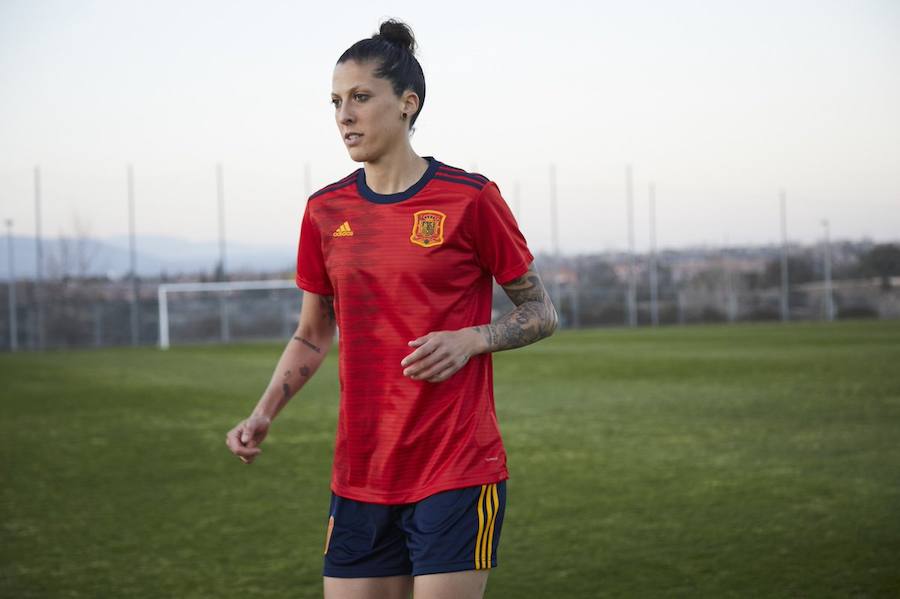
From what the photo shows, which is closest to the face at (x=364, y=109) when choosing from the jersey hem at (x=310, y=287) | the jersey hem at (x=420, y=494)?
the jersey hem at (x=310, y=287)

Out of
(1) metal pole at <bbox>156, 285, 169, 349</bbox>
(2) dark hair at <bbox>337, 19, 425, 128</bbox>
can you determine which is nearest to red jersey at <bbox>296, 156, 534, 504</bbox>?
(2) dark hair at <bbox>337, 19, 425, 128</bbox>

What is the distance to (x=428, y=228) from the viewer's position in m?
2.71

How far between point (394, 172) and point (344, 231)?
20 centimetres

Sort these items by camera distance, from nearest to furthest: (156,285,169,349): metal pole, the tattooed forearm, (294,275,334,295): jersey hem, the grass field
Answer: (294,275,334,295): jersey hem → the tattooed forearm → the grass field → (156,285,169,349): metal pole

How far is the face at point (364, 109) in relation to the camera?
2.78 meters

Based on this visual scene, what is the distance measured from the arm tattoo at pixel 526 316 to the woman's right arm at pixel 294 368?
584 millimetres

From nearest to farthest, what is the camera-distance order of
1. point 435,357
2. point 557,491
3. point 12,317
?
point 435,357 < point 557,491 < point 12,317

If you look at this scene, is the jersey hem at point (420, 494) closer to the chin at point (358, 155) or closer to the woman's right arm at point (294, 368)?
the woman's right arm at point (294, 368)

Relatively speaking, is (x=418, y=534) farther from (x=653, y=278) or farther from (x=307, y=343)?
(x=653, y=278)

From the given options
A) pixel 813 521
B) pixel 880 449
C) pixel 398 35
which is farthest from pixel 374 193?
pixel 880 449

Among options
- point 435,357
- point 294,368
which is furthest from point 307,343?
point 435,357

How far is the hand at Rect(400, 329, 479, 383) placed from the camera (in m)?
2.56

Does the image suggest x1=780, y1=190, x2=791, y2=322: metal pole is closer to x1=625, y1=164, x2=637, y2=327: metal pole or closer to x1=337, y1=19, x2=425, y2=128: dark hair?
x1=625, y1=164, x2=637, y2=327: metal pole

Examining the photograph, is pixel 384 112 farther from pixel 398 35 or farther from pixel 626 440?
pixel 626 440
